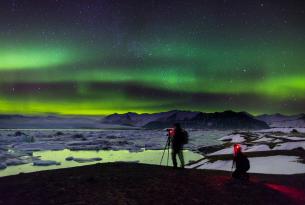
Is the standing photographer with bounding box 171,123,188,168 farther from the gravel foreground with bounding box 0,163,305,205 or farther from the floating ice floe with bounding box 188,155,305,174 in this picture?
the floating ice floe with bounding box 188,155,305,174

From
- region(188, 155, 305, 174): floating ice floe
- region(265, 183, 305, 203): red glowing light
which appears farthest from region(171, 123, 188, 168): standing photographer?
→ region(188, 155, 305, 174): floating ice floe

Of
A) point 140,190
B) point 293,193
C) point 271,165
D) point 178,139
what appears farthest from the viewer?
point 271,165

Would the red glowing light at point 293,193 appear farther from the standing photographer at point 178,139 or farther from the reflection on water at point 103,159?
the reflection on water at point 103,159

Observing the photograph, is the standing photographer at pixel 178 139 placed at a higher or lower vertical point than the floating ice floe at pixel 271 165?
higher

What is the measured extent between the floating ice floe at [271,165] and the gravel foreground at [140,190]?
9040mm

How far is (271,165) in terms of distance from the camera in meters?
30.3

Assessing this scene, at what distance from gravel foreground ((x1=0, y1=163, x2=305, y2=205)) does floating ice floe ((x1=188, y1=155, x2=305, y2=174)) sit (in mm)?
9040

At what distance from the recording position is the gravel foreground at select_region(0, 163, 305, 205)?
13.3 m

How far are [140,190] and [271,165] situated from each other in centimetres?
1896

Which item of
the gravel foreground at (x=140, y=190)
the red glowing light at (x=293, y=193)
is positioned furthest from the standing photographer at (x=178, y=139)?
the red glowing light at (x=293, y=193)

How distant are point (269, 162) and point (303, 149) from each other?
38.3ft

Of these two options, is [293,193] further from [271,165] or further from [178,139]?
[271,165]

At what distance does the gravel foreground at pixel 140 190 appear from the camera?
13312mm

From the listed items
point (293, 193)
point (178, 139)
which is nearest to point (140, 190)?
point (178, 139)
